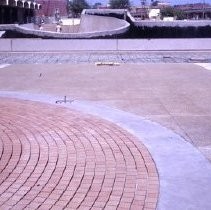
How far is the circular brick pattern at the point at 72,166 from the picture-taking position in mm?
4180

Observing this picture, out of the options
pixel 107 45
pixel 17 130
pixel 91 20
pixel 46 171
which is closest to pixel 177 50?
pixel 107 45

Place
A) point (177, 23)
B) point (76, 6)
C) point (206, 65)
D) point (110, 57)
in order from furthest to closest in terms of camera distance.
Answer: point (76, 6), point (177, 23), point (110, 57), point (206, 65)

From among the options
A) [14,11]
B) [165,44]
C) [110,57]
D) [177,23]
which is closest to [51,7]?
[14,11]

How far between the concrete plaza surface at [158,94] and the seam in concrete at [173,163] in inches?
0.4

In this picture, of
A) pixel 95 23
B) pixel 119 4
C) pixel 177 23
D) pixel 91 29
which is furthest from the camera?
pixel 119 4

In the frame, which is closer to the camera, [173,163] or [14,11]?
[173,163]

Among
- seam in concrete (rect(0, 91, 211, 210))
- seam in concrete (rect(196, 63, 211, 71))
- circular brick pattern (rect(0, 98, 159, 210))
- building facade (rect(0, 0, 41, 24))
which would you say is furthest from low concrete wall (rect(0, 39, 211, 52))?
building facade (rect(0, 0, 41, 24))

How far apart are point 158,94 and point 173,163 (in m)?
4.81

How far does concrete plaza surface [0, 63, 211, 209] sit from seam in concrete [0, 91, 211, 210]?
0.03ft

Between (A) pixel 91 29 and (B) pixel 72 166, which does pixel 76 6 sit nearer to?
(A) pixel 91 29

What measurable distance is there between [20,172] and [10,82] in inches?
284

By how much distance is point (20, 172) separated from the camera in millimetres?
4898

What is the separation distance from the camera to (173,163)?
521 cm

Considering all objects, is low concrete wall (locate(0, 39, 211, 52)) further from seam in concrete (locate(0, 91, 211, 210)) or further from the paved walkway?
seam in concrete (locate(0, 91, 211, 210))
